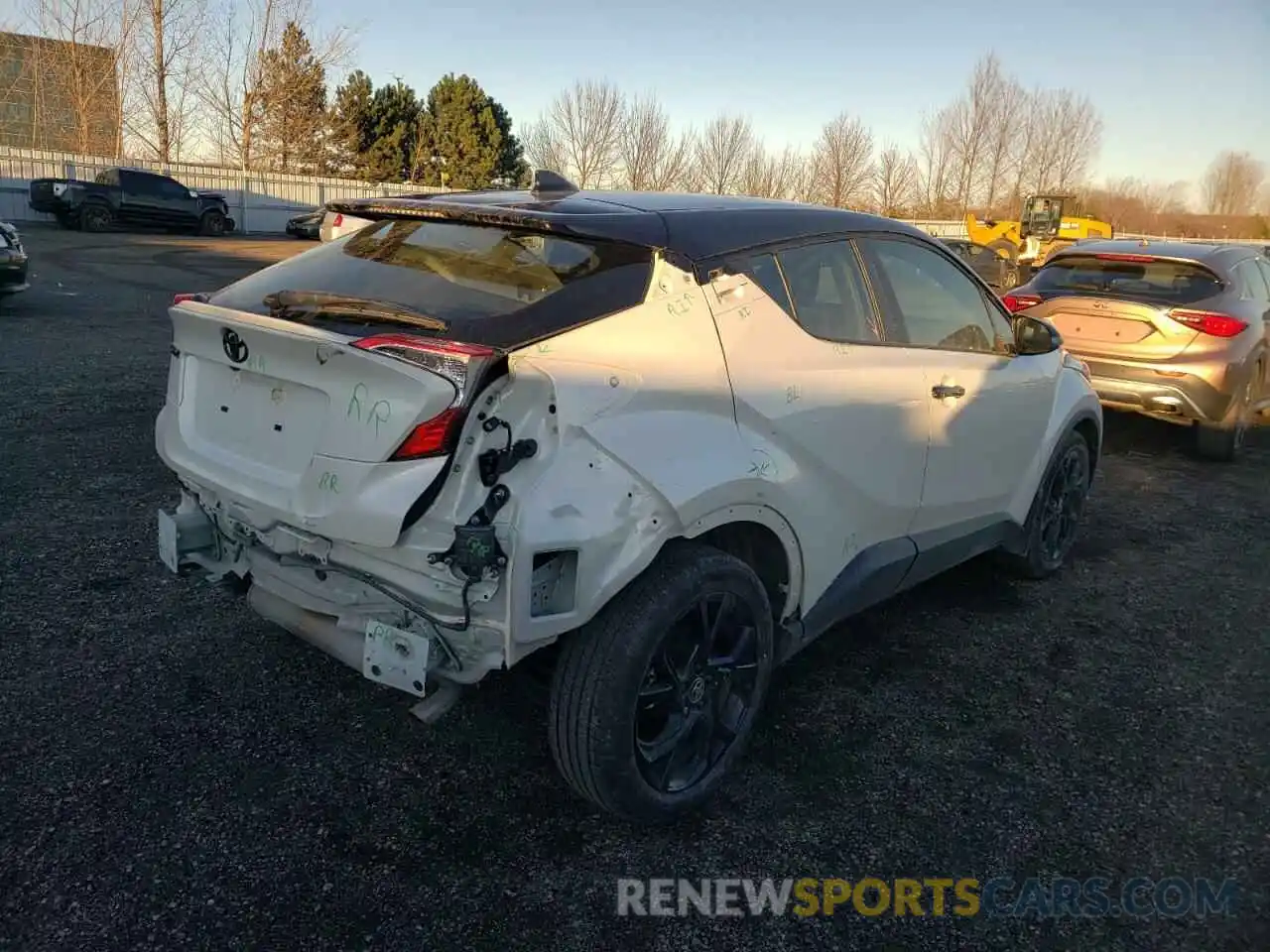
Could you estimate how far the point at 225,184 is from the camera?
34312 millimetres

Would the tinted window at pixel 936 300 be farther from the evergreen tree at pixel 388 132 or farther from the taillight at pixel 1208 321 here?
the evergreen tree at pixel 388 132

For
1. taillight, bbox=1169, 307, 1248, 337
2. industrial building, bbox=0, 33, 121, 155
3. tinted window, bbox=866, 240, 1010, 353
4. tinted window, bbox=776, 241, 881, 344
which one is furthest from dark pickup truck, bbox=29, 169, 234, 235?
tinted window, bbox=776, 241, 881, 344

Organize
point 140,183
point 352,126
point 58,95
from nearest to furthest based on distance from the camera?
1. point 140,183
2. point 58,95
3. point 352,126

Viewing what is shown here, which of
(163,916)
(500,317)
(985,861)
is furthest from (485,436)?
(985,861)

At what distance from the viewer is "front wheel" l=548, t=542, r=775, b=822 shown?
2.56m

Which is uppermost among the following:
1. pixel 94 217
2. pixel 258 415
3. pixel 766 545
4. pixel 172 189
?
pixel 172 189

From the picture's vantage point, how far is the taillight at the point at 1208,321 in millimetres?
7055

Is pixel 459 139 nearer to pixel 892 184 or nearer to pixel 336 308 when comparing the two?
pixel 892 184

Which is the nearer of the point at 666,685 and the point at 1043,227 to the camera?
the point at 666,685

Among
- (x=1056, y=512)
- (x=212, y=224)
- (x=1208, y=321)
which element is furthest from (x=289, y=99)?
(x=1056, y=512)

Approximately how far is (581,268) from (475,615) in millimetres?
1041

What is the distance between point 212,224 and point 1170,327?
27.5 metres

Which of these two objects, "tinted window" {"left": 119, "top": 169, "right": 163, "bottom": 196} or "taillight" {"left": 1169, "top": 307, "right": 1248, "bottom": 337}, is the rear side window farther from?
"tinted window" {"left": 119, "top": 169, "right": 163, "bottom": 196}

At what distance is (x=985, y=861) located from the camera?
9.07 feet
